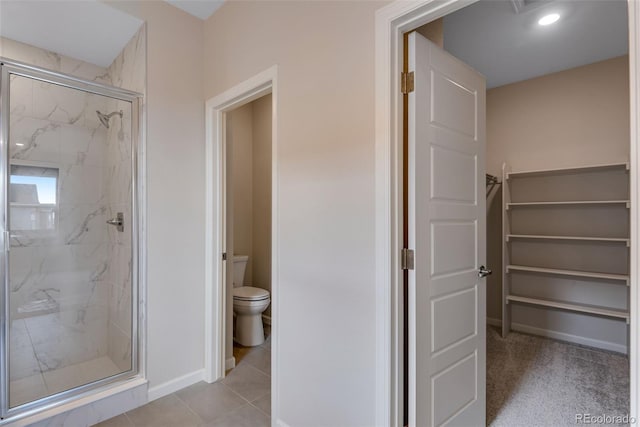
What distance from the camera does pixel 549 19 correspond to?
7.65 feet

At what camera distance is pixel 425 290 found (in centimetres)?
145

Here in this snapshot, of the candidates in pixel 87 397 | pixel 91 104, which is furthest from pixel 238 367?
pixel 91 104

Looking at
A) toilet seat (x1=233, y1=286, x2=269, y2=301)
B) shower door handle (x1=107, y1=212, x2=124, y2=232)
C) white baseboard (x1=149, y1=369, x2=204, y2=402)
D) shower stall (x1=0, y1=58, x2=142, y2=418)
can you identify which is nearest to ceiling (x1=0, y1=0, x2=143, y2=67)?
shower stall (x1=0, y1=58, x2=142, y2=418)

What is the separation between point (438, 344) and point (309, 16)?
70.6 inches

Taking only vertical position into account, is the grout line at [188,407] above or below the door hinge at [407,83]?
below

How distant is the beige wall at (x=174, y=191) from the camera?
2.19 metres

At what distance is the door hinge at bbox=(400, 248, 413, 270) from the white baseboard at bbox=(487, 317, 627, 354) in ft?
9.63

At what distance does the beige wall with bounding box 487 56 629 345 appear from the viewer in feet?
9.69

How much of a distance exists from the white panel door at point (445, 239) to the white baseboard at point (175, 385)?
1.69 meters

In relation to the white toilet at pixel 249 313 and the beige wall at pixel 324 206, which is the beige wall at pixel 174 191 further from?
the beige wall at pixel 324 206

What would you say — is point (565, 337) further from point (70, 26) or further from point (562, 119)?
point (70, 26)

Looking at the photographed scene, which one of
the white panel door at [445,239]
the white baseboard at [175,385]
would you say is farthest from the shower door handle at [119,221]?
the white panel door at [445,239]

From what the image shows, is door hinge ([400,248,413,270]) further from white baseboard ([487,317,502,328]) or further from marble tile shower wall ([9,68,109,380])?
white baseboard ([487,317,502,328])

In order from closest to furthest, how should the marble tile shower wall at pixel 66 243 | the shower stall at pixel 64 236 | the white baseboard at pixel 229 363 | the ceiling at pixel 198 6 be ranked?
1. the shower stall at pixel 64 236
2. the marble tile shower wall at pixel 66 243
3. the ceiling at pixel 198 6
4. the white baseboard at pixel 229 363
